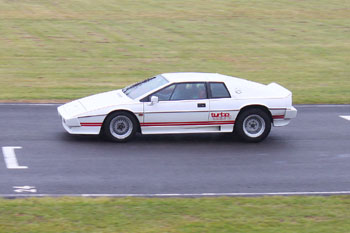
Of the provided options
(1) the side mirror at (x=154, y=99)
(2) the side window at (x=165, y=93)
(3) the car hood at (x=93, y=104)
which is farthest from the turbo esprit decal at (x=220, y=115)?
(3) the car hood at (x=93, y=104)

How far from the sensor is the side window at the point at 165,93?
14438mm

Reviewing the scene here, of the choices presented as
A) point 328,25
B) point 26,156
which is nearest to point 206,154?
point 26,156

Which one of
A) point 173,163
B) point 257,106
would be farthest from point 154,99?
point 257,106

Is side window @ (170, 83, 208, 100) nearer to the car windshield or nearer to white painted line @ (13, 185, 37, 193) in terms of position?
the car windshield

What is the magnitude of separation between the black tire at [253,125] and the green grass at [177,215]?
13.8ft

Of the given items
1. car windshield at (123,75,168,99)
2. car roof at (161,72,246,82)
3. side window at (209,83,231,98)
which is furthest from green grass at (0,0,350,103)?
side window at (209,83,231,98)

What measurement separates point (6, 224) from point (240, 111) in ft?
22.8

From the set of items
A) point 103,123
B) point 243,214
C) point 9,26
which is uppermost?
point 9,26

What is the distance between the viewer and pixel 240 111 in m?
14.6

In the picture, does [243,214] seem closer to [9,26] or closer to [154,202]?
[154,202]

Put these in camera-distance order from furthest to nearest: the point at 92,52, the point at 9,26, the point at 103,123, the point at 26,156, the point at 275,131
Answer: the point at 9,26 < the point at 92,52 < the point at 275,131 < the point at 103,123 < the point at 26,156

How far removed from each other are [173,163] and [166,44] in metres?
17.3

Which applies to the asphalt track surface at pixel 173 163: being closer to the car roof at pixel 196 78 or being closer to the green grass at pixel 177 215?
the green grass at pixel 177 215

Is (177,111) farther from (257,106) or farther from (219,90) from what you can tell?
(257,106)
